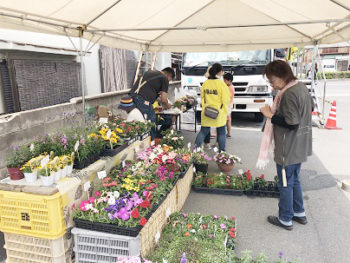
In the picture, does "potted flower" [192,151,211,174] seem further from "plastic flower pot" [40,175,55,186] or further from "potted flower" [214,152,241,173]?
"plastic flower pot" [40,175,55,186]

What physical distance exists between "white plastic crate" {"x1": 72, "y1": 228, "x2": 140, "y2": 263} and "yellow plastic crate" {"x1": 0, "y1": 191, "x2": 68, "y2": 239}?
0.61ft

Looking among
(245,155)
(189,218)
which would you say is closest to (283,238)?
(189,218)

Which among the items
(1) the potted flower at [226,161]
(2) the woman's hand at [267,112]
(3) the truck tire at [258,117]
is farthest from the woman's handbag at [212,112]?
(3) the truck tire at [258,117]

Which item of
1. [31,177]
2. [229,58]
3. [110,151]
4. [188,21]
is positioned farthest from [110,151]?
[229,58]

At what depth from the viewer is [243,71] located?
888 cm

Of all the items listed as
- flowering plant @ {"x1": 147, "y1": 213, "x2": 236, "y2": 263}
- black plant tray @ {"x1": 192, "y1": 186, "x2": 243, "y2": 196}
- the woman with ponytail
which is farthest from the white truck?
flowering plant @ {"x1": 147, "y1": 213, "x2": 236, "y2": 263}

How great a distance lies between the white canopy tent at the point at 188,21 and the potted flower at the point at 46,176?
1767 mm

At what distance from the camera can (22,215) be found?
246 centimetres

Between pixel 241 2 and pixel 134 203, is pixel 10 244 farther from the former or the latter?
pixel 241 2

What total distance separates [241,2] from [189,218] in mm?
3447

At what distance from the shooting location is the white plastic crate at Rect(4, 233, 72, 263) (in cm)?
247

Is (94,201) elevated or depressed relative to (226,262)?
elevated

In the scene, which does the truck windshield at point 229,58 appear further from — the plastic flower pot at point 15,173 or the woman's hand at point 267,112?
the plastic flower pot at point 15,173

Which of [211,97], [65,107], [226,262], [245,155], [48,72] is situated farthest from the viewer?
[48,72]
